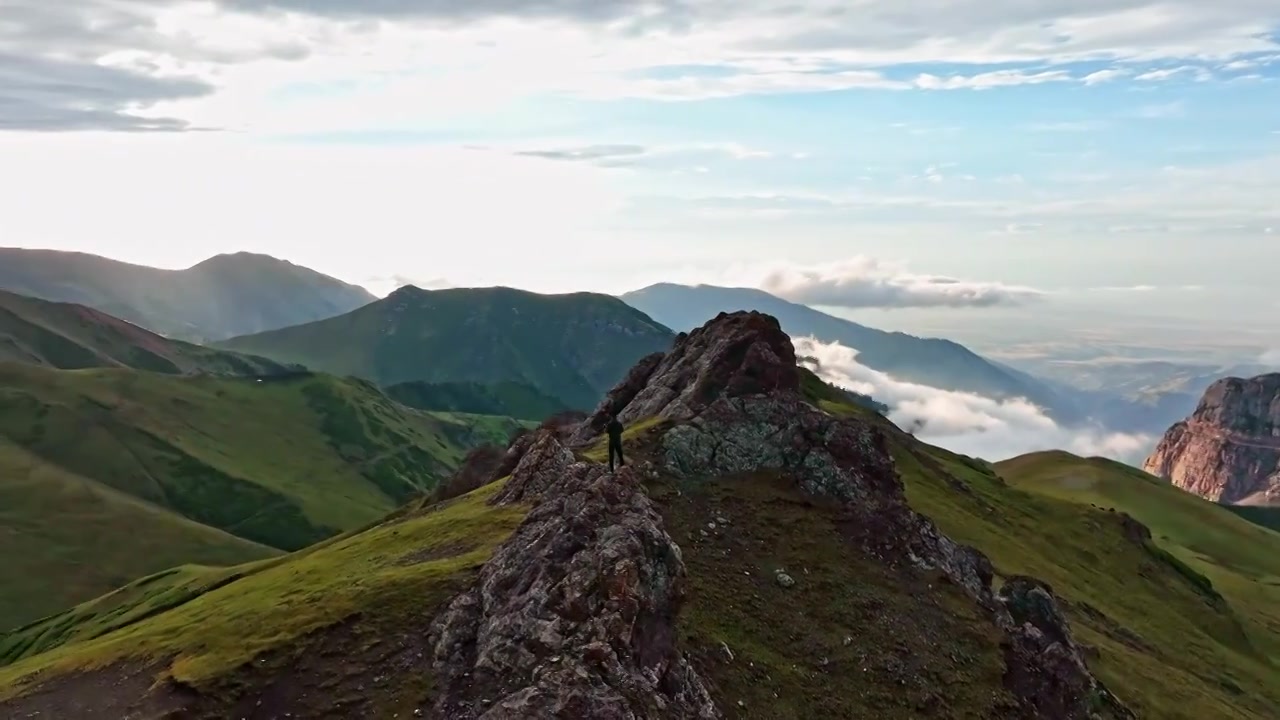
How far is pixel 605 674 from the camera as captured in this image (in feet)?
148

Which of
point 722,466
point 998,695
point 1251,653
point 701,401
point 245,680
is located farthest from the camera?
point 1251,653

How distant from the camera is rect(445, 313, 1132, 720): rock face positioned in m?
46.1

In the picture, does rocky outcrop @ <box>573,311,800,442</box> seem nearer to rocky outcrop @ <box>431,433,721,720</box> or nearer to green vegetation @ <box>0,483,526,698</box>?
green vegetation @ <box>0,483,526,698</box>

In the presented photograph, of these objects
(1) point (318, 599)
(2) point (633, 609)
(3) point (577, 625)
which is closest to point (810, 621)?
(2) point (633, 609)

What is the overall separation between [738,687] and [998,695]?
18.3m

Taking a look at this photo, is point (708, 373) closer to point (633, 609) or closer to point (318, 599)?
point (318, 599)

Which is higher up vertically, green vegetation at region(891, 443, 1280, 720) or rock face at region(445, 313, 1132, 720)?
rock face at region(445, 313, 1132, 720)

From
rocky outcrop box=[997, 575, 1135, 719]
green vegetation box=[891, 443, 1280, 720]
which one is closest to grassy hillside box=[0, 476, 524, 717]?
rocky outcrop box=[997, 575, 1135, 719]

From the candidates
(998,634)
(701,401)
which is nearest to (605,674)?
(998,634)

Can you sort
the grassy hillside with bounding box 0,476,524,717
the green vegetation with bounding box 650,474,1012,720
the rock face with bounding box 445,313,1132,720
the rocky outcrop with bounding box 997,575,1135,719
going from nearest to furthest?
the rock face with bounding box 445,313,1132,720
the grassy hillside with bounding box 0,476,524,717
the green vegetation with bounding box 650,474,1012,720
the rocky outcrop with bounding box 997,575,1135,719

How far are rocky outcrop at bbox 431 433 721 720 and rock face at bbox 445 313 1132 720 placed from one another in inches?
3.0

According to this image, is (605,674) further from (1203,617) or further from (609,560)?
(1203,617)

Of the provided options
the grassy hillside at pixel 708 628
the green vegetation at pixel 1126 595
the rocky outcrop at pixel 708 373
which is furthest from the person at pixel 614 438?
the green vegetation at pixel 1126 595

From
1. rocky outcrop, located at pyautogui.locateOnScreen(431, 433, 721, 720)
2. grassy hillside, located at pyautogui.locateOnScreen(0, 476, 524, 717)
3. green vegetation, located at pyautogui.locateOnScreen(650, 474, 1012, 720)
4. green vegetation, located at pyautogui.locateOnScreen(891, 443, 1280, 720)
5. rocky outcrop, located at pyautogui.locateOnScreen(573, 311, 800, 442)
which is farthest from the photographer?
green vegetation, located at pyautogui.locateOnScreen(891, 443, 1280, 720)
